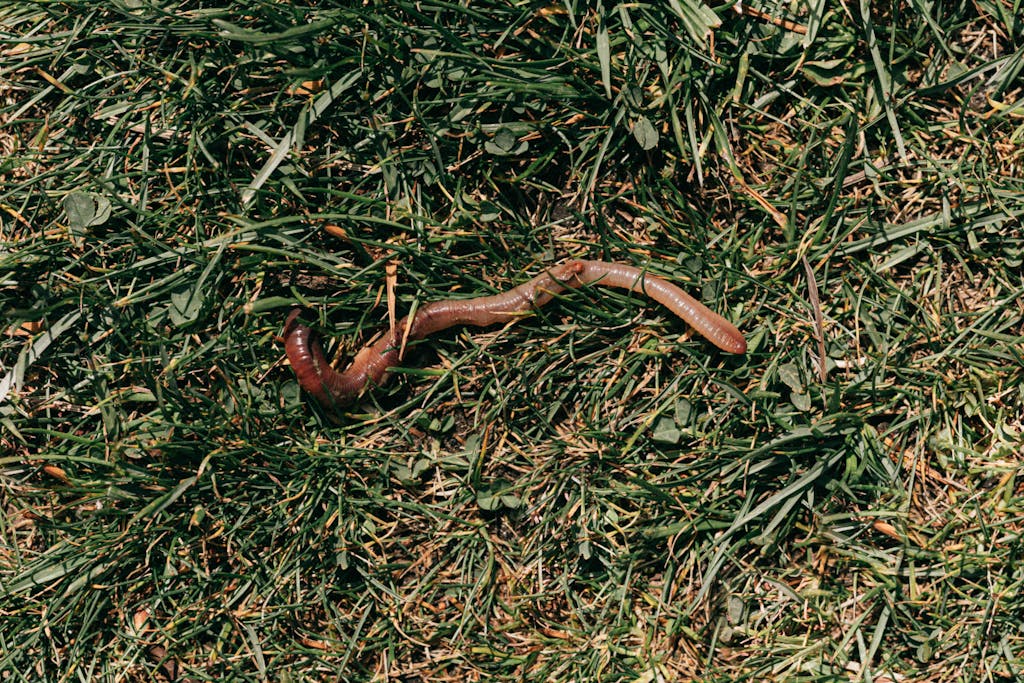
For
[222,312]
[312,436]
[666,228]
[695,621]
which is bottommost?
[695,621]

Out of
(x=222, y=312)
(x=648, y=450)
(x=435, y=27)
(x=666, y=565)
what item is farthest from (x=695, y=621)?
(x=435, y=27)

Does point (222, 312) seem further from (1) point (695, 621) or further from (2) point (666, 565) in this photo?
(1) point (695, 621)

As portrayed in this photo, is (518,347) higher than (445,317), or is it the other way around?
(445,317)

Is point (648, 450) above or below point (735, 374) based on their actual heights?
below
